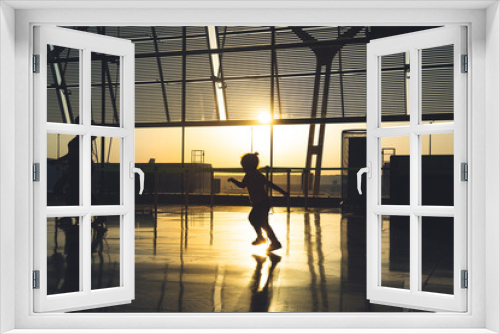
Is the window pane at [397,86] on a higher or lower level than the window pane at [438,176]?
higher

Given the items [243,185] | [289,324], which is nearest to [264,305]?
[289,324]

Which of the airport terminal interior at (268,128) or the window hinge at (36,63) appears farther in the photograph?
the airport terminal interior at (268,128)

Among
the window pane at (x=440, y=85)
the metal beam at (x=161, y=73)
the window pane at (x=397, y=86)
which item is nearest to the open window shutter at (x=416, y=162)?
the window pane at (x=397, y=86)

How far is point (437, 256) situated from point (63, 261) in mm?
3165

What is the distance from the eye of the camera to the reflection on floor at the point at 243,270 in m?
2.83

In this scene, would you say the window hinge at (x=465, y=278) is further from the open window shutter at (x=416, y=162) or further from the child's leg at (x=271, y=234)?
the child's leg at (x=271, y=234)

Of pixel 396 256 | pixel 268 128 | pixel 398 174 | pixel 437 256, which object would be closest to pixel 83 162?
pixel 396 256

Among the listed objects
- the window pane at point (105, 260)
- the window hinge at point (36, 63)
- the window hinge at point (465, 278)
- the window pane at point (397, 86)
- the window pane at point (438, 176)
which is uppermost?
the window pane at point (397, 86)

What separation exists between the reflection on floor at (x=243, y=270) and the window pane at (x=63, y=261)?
197 mm

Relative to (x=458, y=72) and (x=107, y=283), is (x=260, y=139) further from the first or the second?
(x=458, y=72)

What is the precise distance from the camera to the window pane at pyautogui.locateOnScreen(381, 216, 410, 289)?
354 centimetres

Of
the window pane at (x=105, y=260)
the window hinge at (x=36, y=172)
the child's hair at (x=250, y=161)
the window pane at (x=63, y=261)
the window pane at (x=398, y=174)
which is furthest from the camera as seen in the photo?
the window pane at (x=398, y=174)

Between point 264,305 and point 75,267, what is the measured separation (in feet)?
5.64

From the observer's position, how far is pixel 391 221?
7410mm
